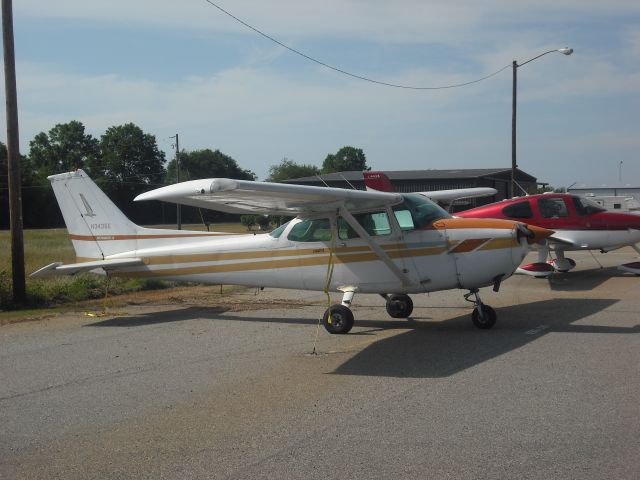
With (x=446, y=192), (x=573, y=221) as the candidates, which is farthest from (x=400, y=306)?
(x=573, y=221)

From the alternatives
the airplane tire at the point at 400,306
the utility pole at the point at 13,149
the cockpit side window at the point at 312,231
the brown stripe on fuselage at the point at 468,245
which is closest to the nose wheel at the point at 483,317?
the brown stripe on fuselage at the point at 468,245

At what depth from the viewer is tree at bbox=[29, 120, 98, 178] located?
9397 cm

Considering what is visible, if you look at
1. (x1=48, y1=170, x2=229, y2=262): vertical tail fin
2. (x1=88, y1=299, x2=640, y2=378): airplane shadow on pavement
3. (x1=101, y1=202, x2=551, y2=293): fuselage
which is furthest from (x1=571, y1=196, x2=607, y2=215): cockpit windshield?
(x1=48, y1=170, x2=229, y2=262): vertical tail fin

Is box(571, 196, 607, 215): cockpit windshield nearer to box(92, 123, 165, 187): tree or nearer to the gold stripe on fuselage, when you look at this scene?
the gold stripe on fuselage

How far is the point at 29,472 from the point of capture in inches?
180

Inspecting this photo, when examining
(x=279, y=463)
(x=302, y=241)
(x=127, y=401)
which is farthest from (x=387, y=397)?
(x=302, y=241)

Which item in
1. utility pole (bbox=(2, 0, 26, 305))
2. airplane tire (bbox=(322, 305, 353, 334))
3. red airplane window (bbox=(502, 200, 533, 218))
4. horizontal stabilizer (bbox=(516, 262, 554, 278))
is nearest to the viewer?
airplane tire (bbox=(322, 305, 353, 334))

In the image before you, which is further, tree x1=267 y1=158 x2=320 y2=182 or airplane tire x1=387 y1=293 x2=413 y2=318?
tree x1=267 y1=158 x2=320 y2=182

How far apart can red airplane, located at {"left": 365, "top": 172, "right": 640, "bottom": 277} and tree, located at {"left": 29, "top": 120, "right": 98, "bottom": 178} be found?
8579cm

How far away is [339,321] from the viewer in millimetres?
9562

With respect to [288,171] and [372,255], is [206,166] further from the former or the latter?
[372,255]

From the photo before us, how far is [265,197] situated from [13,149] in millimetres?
7497

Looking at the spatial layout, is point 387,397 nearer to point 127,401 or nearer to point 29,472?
point 127,401

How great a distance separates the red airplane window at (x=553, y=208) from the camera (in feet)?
53.3
